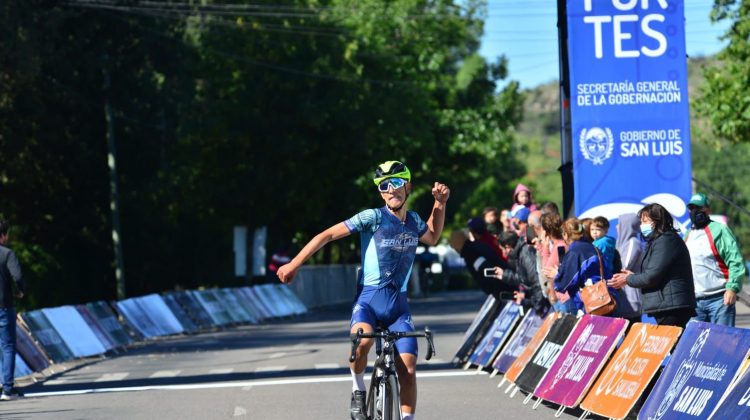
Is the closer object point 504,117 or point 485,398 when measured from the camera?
point 485,398

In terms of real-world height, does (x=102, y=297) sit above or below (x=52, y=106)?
below

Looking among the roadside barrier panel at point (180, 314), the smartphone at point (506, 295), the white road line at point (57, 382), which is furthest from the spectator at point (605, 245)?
the roadside barrier panel at point (180, 314)

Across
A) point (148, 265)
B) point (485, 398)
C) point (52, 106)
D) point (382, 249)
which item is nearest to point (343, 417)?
point (485, 398)

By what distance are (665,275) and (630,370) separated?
126 cm

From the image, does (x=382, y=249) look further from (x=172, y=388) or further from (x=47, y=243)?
(x=47, y=243)

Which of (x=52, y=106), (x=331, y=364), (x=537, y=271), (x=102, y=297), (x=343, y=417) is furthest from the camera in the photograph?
(x=102, y=297)

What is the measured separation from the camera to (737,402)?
895 centimetres

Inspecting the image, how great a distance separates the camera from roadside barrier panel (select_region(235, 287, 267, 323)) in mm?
36688

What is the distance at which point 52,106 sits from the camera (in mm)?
39000

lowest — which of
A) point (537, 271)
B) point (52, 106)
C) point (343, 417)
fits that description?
point (343, 417)

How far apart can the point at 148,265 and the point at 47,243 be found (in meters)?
3.31

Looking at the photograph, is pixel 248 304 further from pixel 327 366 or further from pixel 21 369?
pixel 21 369

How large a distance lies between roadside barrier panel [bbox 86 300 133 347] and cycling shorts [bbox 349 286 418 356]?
1504cm

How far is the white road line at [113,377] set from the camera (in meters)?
18.6
